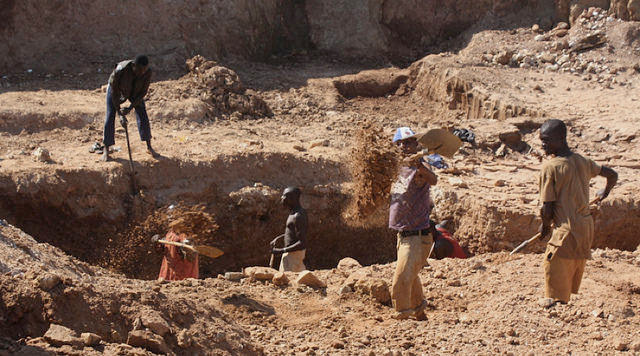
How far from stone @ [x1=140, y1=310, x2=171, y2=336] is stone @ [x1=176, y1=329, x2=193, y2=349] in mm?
86

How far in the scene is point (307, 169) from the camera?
33.4ft

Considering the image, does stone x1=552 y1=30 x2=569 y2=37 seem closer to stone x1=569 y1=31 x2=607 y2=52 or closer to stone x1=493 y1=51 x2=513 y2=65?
stone x1=569 y1=31 x2=607 y2=52

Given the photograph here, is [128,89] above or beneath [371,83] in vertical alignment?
above

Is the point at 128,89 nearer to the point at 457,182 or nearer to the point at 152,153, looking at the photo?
the point at 152,153

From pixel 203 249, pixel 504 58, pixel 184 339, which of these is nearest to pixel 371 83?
pixel 504 58

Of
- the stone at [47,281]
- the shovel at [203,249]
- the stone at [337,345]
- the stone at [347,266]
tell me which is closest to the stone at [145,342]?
the stone at [47,281]

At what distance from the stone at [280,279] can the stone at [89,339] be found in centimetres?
274

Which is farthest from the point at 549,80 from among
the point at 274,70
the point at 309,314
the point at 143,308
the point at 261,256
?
the point at 143,308

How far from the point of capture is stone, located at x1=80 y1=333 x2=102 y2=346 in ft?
12.8

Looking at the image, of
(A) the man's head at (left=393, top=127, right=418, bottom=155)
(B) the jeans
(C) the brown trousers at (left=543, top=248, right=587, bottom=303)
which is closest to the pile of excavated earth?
(C) the brown trousers at (left=543, top=248, right=587, bottom=303)

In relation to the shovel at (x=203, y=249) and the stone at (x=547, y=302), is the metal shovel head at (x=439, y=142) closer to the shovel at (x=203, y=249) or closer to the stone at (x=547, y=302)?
the stone at (x=547, y=302)

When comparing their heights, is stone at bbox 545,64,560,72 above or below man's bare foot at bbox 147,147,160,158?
above

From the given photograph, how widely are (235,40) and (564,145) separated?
983 cm

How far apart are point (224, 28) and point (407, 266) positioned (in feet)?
31.5
